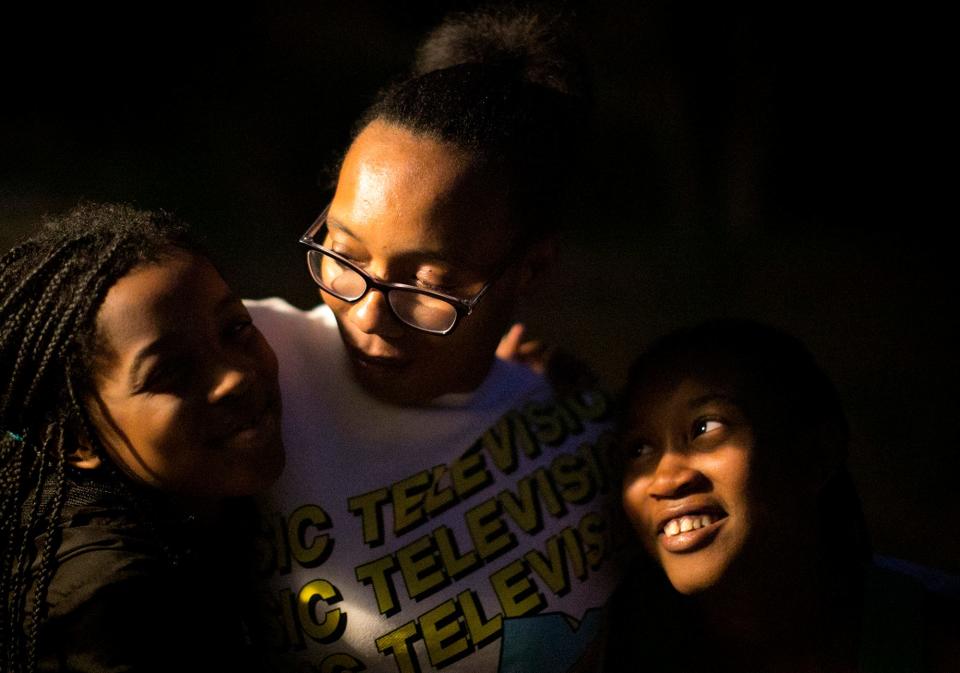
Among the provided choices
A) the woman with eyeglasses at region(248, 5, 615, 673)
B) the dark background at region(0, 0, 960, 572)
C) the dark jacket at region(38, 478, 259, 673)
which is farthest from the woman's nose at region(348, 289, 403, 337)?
the dark background at region(0, 0, 960, 572)

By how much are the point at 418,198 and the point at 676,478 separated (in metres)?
0.66

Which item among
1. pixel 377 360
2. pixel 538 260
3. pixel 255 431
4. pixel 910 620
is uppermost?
pixel 538 260

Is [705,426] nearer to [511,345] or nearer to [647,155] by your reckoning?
[511,345]

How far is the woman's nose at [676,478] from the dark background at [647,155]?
2064mm

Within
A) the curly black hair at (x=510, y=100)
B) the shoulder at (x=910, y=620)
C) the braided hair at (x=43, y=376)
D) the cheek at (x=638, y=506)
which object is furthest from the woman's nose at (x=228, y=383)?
the shoulder at (x=910, y=620)

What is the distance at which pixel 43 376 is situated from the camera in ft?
4.92

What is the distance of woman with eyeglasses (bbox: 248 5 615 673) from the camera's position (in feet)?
5.41

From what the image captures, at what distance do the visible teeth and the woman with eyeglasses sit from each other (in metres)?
0.17

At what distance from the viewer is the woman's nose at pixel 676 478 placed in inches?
66.5

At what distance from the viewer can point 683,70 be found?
4836mm

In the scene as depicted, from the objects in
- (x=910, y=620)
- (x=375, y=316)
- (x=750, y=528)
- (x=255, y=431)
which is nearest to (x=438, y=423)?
(x=375, y=316)

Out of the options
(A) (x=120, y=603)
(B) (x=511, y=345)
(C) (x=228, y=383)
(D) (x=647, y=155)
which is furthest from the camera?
(D) (x=647, y=155)

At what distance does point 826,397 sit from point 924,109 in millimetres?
3987

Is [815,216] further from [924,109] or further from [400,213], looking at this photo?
[400,213]
